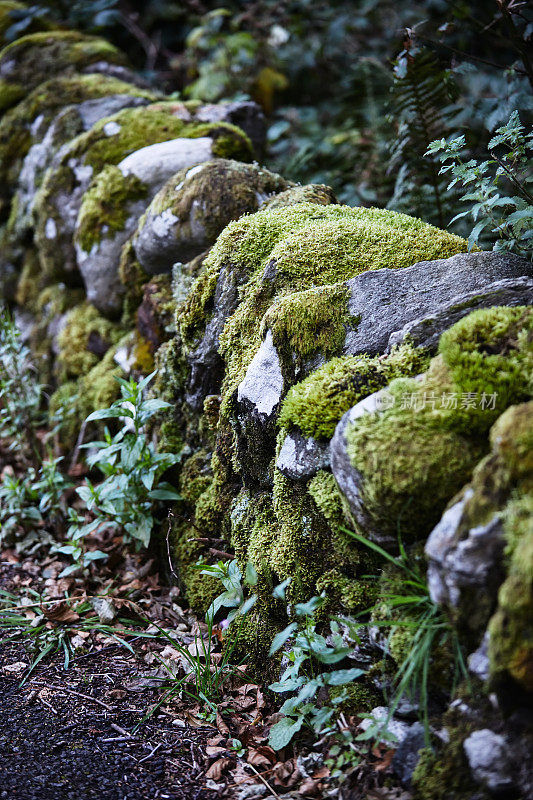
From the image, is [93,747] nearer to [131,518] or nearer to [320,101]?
[131,518]

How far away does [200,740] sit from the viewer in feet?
7.04

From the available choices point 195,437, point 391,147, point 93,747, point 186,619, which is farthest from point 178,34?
point 93,747

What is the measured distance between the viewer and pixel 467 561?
1.46 m

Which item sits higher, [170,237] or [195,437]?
[170,237]

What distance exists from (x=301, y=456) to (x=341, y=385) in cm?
32

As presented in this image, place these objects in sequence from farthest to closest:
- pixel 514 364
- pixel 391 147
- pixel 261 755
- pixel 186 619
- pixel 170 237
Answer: pixel 391 147 < pixel 170 237 < pixel 186 619 < pixel 261 755 < pixel 514 364

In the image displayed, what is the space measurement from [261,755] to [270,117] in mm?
6811

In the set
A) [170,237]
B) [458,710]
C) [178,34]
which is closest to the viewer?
[458,710]

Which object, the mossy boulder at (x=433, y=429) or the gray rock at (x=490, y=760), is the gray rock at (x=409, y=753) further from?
the mossy boulder at (x=433, y=429)

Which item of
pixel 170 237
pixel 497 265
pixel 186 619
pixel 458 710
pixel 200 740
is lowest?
pixel 186 619

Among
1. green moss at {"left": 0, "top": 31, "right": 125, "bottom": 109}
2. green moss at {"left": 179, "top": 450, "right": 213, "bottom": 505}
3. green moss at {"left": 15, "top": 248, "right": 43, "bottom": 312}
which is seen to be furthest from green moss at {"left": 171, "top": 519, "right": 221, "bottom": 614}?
green moss at {"left": 0, "top": 31, "right": 125, "bottom": 109}

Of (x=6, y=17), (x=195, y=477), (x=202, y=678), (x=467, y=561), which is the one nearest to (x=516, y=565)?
(x=467, y=561)

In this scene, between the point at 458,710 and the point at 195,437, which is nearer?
the point at 458,710

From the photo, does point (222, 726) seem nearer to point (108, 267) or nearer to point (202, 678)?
point (202, 678)
